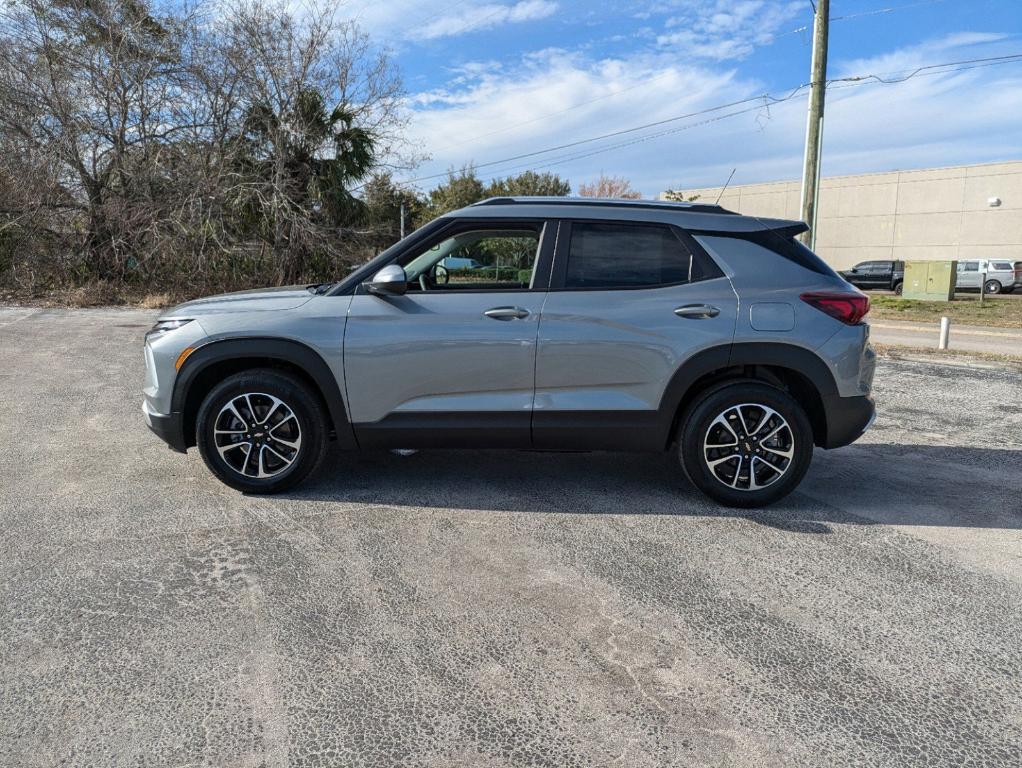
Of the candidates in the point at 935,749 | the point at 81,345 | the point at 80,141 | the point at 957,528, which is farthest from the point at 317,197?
the point at 935,749

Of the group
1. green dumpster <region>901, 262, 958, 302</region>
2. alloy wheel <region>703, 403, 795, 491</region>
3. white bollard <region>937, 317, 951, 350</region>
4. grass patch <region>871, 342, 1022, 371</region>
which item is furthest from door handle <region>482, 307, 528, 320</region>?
green dumpster <region>901, 262, 958, 302</region>

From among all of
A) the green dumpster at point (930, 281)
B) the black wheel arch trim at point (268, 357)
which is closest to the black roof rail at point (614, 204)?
the black wheel arch trim at point (268, 357)

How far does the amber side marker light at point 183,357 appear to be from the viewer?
4.42 metres

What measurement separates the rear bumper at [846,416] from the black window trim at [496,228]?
73.7 inches

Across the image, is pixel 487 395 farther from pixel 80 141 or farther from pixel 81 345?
pixel 80 141

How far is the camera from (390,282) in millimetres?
4227

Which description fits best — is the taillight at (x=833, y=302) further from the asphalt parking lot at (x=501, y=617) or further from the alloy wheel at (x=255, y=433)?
the alloy wheel at (x=255, y=433)

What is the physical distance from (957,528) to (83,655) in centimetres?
448

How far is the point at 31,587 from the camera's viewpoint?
3.29 m

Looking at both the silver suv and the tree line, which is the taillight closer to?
the silver suv

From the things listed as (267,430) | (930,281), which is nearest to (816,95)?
(267,430)

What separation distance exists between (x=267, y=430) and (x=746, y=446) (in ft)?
9.53

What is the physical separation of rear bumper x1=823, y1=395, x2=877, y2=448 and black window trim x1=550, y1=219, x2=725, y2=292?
40.9 inches

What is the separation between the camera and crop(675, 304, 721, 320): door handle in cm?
433
